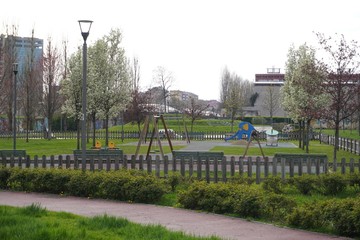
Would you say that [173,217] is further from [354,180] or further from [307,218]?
[354,180]

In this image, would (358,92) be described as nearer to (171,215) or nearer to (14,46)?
(171,215)

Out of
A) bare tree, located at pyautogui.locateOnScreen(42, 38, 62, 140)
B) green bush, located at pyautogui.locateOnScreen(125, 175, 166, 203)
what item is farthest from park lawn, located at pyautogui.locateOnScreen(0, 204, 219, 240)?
bare tree, located at pyautogui.locateOnScreen(42, 38, 62, 140)

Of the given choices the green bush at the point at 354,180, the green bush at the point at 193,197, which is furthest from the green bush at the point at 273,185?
the green bush at the point at 193,197

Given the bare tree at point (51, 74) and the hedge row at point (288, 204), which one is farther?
the bare tree at point (51, 74)

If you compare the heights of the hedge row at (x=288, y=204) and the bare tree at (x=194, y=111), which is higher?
the bare tree at (x=194, y=111)

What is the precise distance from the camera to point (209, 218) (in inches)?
425

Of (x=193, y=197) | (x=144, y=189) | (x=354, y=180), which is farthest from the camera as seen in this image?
(x=354, y=180)

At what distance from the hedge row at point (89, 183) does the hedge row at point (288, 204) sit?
119cm

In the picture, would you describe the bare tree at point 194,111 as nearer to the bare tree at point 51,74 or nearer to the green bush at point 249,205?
the bare tree at point 51,74

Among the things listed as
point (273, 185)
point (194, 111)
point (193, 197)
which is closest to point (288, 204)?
point (193, 197)

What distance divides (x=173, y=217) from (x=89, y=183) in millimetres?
3886

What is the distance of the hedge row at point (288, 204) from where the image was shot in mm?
9328

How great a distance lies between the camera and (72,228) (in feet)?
27.8

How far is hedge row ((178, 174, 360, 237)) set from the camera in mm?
9328
